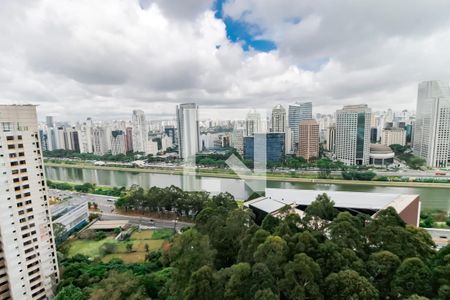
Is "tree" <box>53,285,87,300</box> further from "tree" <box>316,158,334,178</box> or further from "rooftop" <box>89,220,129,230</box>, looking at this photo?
"tree" <box>316,158,334,178</box>

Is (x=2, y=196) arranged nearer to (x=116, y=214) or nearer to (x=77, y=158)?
(x=116, y=214)

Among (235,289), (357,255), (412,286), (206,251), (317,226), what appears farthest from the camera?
(317,226)

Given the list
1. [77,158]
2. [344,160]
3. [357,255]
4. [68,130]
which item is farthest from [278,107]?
[68,130]

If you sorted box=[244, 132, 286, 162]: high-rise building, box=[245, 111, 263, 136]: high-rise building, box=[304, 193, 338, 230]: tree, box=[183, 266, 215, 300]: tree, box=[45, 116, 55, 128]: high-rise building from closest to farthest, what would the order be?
1. box=[183, 266, 215, 300]: tree
2. box=[304, 193, 338, 230]: tree
3. box=[244, 132, 286, 162]: high-rise building
4. box=[245, 111, 263, 136]: high-rise building
5. box=[45, 116, 55, 128]: high-rise building

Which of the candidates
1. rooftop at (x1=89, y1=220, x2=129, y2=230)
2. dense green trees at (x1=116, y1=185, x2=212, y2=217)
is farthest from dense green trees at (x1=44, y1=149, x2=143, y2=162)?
rooftop at (x1=89, y1=220, x2=129, y2=230)

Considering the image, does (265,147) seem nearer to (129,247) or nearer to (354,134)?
(354,134)

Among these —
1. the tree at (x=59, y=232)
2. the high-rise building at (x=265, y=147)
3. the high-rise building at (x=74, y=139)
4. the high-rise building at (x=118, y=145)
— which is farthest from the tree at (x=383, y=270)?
the high-rise building at (x=74, y=139)
